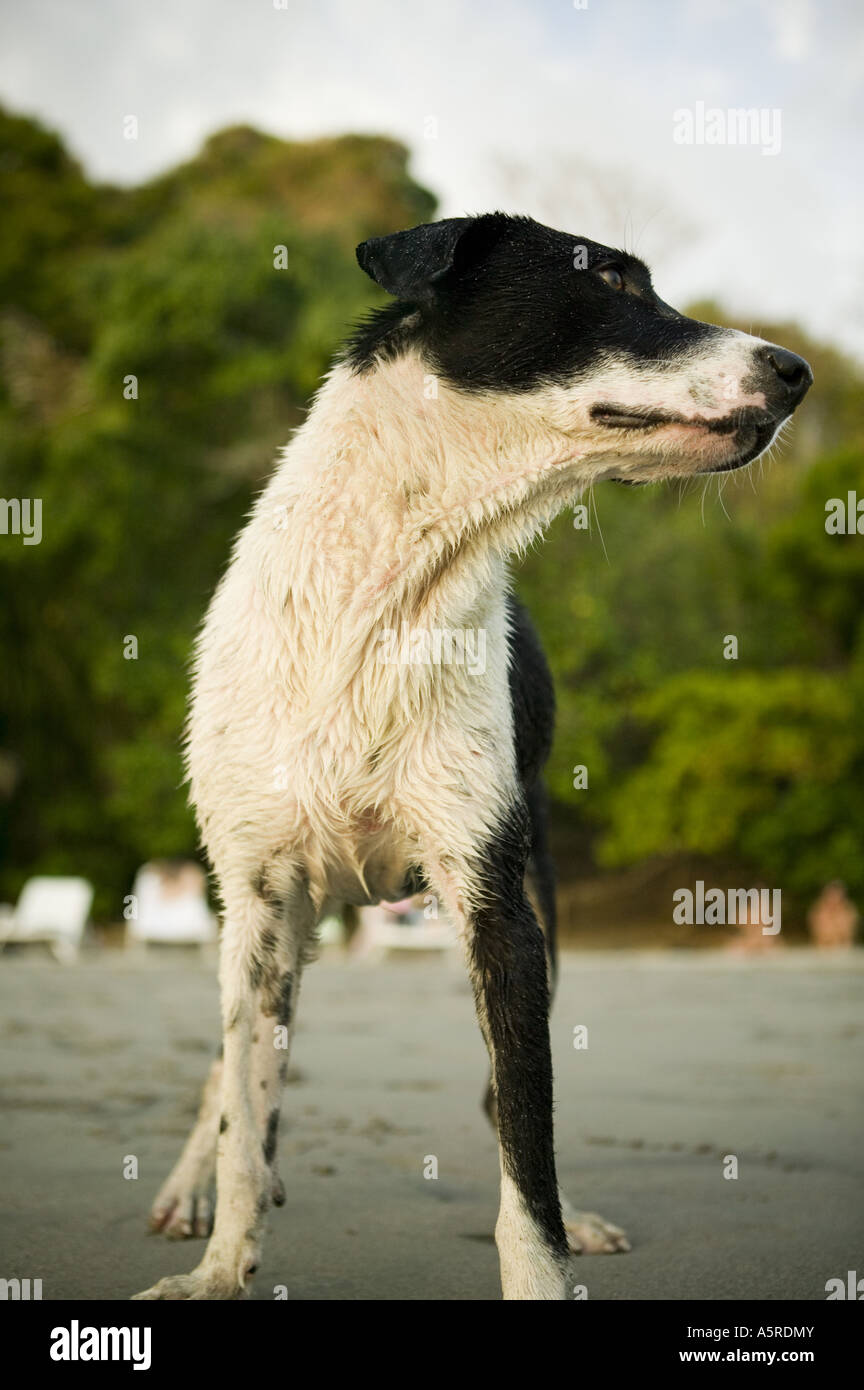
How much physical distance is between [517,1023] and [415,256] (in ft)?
6.50

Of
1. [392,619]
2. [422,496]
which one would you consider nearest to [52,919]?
[392,619]

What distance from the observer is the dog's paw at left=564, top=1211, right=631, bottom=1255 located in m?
4.34

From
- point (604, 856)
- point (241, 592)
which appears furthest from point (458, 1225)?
point (604, 856)

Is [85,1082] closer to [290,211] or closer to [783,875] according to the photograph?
[783,875]

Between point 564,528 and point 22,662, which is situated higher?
point 564,528

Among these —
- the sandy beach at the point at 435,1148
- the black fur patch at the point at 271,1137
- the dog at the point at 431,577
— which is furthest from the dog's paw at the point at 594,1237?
the black fur patch at the point at 271,1137

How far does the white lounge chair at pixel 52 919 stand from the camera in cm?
1972

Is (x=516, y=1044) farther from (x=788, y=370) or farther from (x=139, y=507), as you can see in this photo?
(x=139, y=507)

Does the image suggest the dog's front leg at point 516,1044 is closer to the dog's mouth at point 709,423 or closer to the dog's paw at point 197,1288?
the dog's paw at point 197,1288

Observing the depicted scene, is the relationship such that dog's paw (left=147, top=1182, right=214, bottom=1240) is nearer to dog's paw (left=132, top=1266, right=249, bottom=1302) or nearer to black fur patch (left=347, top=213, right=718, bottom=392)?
dog's paw (left=132, top=1266, right=249, bottom=1302)

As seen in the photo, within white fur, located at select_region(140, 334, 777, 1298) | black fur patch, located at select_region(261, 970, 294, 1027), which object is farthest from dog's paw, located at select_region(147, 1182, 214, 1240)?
black fur patch, located at select_region(261, 970, 294, 1027)

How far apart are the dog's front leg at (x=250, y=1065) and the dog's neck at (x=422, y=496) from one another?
37.8 inches

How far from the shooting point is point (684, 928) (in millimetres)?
27625
